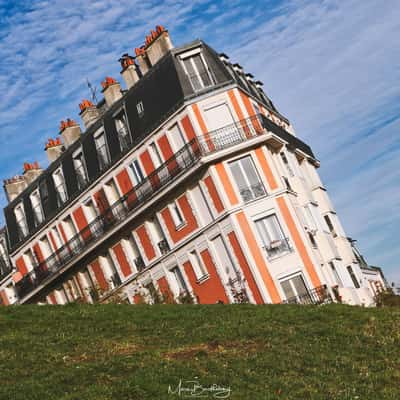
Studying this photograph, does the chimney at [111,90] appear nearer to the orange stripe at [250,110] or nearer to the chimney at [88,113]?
the chimney at [88,113]

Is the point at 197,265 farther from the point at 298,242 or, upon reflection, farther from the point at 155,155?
the point at 155,155

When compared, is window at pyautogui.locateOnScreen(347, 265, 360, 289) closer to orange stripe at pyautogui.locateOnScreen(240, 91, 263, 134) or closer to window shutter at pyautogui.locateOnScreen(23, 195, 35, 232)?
orange stripe at pyautogui.locateOnScreen(240, 91, 263, 134)

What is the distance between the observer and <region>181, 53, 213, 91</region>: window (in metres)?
36.4

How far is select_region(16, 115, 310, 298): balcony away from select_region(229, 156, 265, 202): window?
42.9 inches

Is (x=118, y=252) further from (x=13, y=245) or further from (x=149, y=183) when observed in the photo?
(x=13, y=245)

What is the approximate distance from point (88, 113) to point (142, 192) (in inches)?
423

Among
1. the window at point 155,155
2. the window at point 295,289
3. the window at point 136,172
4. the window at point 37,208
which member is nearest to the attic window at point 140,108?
the window at point 155,155

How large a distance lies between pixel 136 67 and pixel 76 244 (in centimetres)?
1123

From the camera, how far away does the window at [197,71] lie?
36.4 meters

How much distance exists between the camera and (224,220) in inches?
1352

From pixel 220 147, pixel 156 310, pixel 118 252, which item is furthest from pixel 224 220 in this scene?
pixel 156 310

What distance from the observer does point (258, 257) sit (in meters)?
33.5

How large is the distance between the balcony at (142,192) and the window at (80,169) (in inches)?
80.9

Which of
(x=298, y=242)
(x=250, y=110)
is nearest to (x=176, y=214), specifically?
(x=250, y=110)
